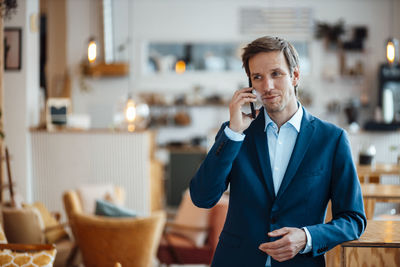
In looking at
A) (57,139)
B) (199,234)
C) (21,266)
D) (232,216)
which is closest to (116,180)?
(57,139)

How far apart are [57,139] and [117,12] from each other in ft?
14.5

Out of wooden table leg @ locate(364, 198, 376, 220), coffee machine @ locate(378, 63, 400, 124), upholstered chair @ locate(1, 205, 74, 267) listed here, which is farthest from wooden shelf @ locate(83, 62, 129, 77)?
wooden table leg @ locate(364, 198, 376, 220)

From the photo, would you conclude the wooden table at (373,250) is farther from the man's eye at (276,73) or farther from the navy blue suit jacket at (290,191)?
the man's eye at (276,73)

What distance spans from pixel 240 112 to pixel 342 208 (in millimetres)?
473

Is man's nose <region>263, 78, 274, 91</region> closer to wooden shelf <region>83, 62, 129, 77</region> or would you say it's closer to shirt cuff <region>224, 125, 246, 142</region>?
shirt cuff <region>224, 125, 246, 142</region>

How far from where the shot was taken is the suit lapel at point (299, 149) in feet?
5.02

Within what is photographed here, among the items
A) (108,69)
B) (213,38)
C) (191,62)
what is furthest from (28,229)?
(213,38)

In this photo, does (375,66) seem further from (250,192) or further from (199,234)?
(250,192)

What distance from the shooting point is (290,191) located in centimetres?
153

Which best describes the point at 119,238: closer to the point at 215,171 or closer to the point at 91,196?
the point at 91,196

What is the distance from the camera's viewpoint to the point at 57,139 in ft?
19.9

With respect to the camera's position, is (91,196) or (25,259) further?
(91,196)

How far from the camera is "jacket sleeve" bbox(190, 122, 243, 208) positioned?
152 centimetres

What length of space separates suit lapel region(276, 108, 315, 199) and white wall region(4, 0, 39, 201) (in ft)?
16.0
